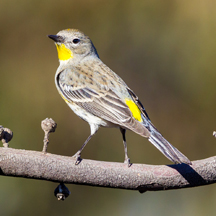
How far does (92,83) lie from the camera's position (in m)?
4.08

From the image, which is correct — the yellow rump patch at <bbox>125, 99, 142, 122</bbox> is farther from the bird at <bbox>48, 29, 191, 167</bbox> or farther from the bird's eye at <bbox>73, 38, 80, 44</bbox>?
the bird's eye at <bbox>73, 38, 80, 44</bbox>

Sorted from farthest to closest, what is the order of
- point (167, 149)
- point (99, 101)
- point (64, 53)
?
point (64, 53) < point (99, 101) < point (167, 149)

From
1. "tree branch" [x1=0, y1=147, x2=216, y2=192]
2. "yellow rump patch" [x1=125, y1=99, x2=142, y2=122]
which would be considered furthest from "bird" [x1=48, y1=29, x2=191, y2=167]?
"tree branch" [x1=0, y1=147, x2=216, y2=192]

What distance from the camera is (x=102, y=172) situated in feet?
9.32

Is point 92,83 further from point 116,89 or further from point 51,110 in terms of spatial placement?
point 51,110

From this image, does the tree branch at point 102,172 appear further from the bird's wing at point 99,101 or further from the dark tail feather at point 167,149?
the bird's wing at point 99,101

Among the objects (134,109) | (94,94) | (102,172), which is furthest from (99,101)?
(102,172)

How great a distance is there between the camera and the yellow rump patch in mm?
3642

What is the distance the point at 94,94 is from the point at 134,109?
1.55ft

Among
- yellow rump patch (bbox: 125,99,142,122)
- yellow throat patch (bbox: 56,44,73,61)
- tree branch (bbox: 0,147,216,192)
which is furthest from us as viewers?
yellow throat patch (bbox: 56,44,73,61)

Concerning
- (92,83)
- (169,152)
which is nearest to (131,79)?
(92,83)

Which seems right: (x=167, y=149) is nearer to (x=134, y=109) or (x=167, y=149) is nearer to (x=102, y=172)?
(x=102, y=172)

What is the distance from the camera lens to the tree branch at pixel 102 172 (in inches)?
108

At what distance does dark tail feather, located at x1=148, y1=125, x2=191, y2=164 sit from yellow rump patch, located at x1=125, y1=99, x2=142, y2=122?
22 cm
